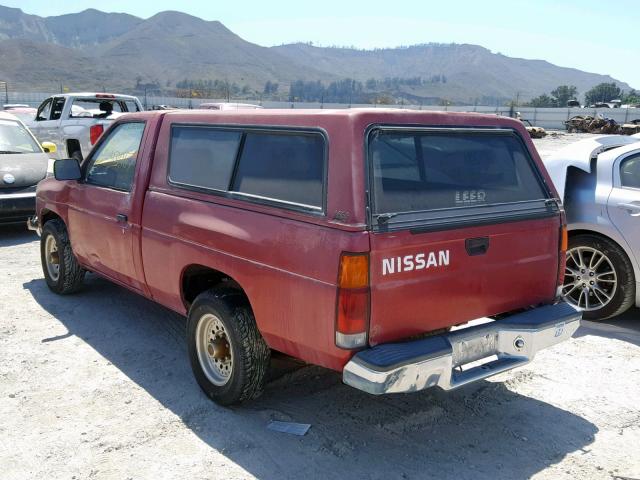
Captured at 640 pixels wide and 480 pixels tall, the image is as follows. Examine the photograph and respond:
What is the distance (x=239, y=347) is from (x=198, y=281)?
0.83 metres

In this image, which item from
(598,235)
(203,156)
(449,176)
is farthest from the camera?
(598,235)

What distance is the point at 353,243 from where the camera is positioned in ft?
9.74

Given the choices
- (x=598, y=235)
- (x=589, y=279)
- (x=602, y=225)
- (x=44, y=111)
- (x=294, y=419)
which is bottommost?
(x=294, y=419)

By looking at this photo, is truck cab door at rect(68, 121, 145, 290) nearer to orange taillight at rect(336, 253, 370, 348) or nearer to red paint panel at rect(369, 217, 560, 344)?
orange taillight at rect(336, 253, 370, 348)

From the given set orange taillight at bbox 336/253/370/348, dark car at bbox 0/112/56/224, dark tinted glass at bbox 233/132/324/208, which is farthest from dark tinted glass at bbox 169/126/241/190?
dark car at bbox 0/112/56/224

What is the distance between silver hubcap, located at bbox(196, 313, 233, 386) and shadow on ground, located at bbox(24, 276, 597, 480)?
0.63 feet

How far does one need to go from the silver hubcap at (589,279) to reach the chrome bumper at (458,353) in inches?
76.8

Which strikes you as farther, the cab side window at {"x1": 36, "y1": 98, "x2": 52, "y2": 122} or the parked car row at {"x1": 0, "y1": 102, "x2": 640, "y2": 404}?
the cab side window at {"x1": 36, "y1": 98, "x2": 52, "y2": 122}

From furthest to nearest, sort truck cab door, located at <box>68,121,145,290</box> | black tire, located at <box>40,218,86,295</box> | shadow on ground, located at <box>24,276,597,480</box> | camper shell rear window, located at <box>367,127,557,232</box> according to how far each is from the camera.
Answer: black tire, located at <box>40,218,86,295</box>, truck cab door, located at <box>68,121,145,290</box>, shadow on ground, located at <box>24,276,597,480</box>, camper shell rear window, located at <box>367,127,557,232</box>

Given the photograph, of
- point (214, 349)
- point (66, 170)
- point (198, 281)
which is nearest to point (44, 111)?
point (66, 170)

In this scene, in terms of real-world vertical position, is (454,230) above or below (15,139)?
below

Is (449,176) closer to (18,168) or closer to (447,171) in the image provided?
(447,171)

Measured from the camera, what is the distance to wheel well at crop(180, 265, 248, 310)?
13.2 ft

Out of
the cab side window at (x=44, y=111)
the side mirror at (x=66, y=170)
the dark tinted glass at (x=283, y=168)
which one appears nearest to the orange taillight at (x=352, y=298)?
the dark tinted glass at (x=283, y=168)
